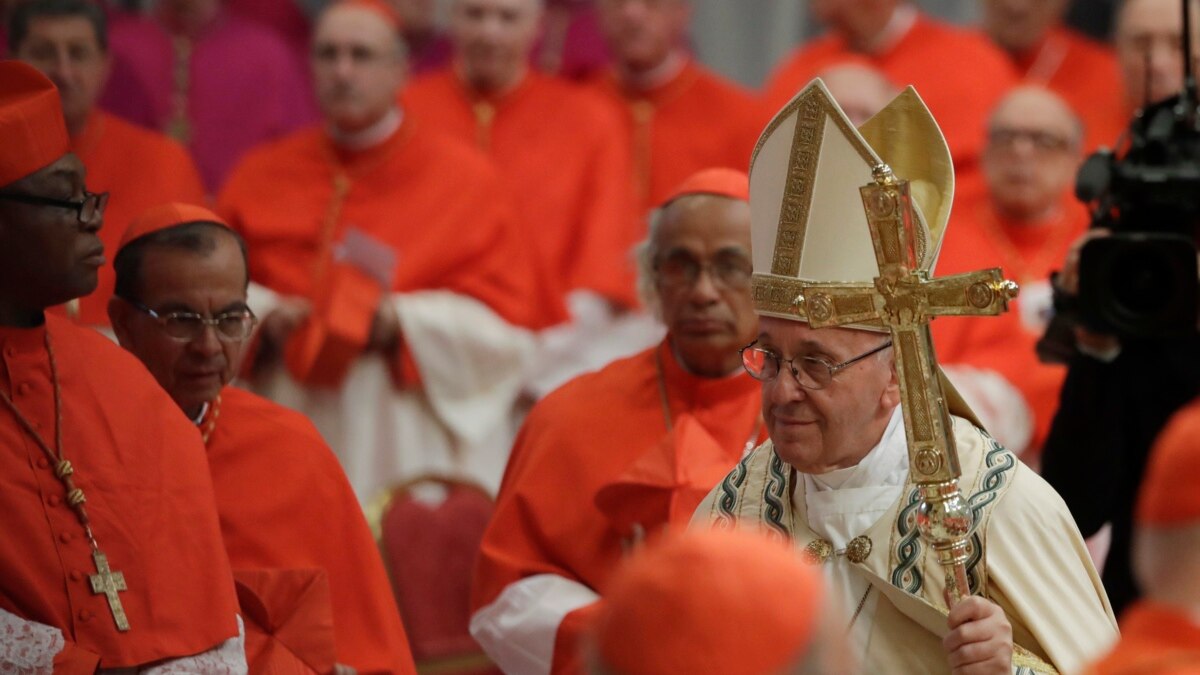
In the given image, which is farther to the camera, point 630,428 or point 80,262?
point 630,428

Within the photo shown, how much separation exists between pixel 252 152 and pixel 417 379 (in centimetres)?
119

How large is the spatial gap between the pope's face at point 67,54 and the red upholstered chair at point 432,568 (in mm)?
1870

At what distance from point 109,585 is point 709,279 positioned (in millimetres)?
1714

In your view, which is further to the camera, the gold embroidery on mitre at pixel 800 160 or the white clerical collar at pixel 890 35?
the white clerical collar at pixel 890 35

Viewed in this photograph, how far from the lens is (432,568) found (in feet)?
18.0

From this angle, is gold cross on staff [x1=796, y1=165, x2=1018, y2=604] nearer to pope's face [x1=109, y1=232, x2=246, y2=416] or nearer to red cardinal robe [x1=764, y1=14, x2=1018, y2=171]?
pope's face [x1=109, y1=232, x2=246, y2=416]

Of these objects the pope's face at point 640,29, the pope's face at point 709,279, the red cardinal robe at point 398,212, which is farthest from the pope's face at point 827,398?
the pope's face at point 640,29

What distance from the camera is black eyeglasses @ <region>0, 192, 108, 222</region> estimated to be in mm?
3752

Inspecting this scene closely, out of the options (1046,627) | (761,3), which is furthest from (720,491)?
(761,3)

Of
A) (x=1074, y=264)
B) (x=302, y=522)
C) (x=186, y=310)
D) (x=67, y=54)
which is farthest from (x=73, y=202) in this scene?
(x=67, y=54)

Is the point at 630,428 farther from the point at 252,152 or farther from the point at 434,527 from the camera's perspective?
the point at 252,152

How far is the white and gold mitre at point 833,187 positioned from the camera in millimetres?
3535

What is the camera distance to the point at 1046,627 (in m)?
3.37

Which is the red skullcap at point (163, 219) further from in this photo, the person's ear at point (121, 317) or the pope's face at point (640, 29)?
the pope's face at point (640, 29)
